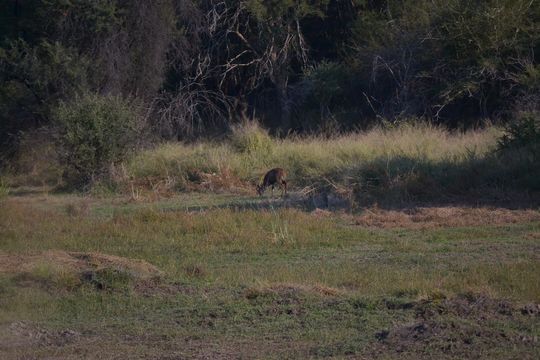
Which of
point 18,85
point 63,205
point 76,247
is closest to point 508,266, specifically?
point 76,247

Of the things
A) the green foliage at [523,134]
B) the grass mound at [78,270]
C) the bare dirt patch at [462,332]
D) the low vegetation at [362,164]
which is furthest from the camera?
the green foliage at [523,134]

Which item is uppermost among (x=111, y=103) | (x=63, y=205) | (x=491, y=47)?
(x=491, y=47)

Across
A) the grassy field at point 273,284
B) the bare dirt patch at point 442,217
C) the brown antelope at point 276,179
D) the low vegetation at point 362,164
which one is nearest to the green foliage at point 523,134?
the low vegetation at point 362,164

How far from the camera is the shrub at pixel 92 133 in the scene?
2109cm

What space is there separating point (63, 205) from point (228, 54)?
13.2 metres

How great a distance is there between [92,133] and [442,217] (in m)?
9.96

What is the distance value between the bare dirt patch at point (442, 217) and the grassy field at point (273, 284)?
3 cm

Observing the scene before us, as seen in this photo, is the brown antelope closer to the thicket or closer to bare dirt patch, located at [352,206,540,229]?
bare dirt patch, located at [352,206,540,229]

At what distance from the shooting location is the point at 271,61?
30.2 metres

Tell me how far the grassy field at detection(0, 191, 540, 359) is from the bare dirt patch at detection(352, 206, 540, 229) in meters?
0.03

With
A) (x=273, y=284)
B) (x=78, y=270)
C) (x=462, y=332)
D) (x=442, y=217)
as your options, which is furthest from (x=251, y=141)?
(x=462, y=332)

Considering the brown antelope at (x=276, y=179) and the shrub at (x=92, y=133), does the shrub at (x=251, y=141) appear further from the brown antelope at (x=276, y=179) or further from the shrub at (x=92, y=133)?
the brown antelope at (x=276, y=179)

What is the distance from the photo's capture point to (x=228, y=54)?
101 feet

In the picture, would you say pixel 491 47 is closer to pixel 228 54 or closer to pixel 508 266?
pixel 228 54
